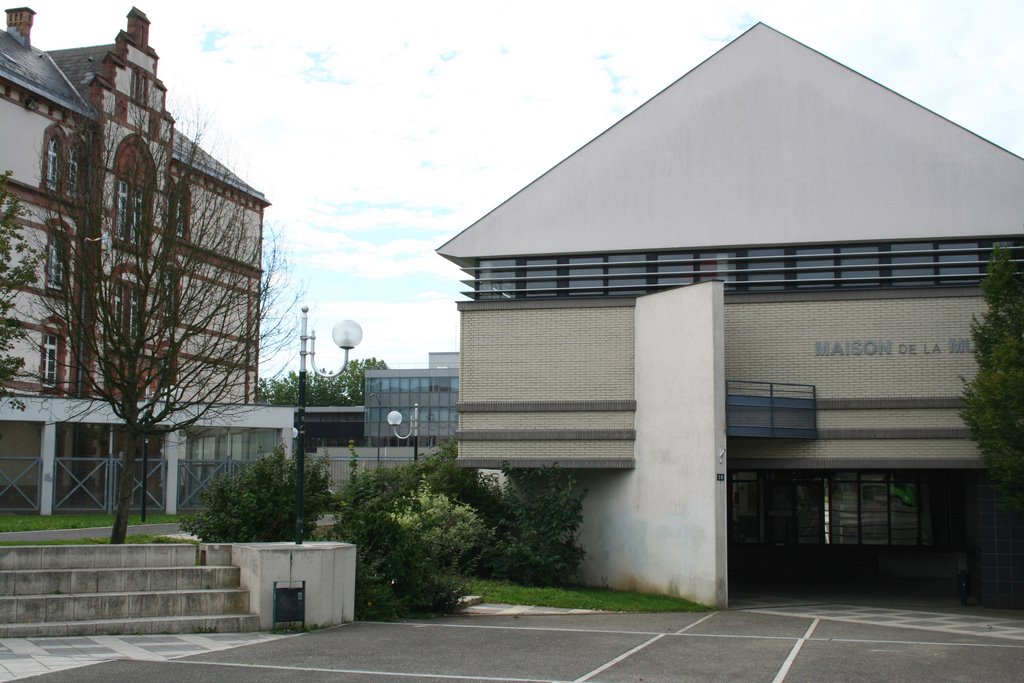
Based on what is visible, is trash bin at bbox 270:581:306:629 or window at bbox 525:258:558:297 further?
window at bbox 525:258:558:297

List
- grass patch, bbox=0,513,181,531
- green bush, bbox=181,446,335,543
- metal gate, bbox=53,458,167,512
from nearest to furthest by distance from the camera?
green bush, bbox=181,446,335,543 < grass patch, bbox=0,513,181,531 < metal gate, bbox=53,458,167,512

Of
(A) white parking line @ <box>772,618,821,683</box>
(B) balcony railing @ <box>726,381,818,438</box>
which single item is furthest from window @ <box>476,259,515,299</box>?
(A) white parking line @ <box>772,618,821,683</box>

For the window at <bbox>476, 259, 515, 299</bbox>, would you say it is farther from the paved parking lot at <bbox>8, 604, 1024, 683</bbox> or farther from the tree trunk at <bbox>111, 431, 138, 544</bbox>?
the paved parking lot at <bbox>8, 604, 1024, 683</bbox>

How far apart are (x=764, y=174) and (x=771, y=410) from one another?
6088 mm

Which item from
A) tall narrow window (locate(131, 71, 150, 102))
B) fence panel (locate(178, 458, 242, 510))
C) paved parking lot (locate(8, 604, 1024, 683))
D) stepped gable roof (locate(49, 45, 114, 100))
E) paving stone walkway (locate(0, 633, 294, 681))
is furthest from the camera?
fence panel (locate(178, 458, 242, 510))

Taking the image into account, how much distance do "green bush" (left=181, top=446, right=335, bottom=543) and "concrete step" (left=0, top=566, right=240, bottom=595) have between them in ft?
7.33

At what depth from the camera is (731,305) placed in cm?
2273

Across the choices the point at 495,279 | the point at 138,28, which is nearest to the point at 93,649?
the point at 495,279

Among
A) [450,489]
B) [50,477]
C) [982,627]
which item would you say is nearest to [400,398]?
[50,477]

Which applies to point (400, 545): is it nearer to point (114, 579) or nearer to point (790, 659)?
point (114, 579)

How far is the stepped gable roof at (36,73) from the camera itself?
121 feet

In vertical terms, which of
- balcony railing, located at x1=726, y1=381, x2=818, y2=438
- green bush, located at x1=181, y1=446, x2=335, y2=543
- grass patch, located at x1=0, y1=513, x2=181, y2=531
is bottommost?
grass patch, located at x1=0, y1=513, x2=181, y2=531

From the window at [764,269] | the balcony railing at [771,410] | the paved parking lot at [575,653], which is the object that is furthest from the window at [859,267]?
the paved parking lot at [575,653]

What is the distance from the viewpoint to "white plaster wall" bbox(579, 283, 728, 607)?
20.2 m
